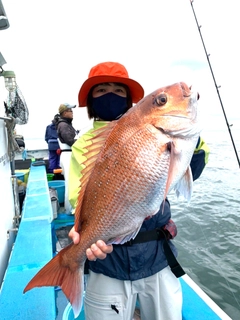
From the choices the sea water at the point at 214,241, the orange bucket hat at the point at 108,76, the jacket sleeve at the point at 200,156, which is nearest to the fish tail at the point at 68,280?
the jacket sleeve at the point at 200,156

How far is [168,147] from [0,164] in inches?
96.7

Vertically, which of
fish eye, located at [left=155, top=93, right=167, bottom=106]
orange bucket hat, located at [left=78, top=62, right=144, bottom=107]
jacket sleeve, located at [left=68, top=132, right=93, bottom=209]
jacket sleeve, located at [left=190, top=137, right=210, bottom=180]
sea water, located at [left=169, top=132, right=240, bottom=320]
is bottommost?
sea water, located at [left=169, top=132, right=240, bottom=320]

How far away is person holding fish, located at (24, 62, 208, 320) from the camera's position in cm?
116

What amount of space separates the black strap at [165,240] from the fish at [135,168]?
35 cm

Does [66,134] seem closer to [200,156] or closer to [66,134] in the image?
[66,134]

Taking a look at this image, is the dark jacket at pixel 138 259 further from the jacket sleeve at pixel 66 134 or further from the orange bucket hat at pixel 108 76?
the jacket sleeve at pixel 66 134

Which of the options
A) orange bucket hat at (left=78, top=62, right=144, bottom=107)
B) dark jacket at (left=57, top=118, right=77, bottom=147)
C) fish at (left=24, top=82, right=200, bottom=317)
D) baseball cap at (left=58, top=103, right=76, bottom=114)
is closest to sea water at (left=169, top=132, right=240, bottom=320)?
orange bucket hat at (left=78, top=62, right=144, bottom=107)

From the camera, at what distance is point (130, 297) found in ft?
5.19

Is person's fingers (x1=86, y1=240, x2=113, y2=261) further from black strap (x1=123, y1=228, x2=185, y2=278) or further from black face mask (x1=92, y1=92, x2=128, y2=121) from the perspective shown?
black face mask (x1=92, y1=92, x2=128, y2=121)

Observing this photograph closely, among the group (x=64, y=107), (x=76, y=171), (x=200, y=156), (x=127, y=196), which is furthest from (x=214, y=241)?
(x=127, y=196)

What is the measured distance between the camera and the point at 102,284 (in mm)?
1553

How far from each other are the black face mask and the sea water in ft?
6.38

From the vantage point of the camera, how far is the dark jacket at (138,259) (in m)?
1.52

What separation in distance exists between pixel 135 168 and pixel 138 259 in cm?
66
